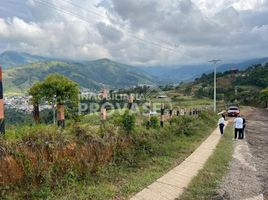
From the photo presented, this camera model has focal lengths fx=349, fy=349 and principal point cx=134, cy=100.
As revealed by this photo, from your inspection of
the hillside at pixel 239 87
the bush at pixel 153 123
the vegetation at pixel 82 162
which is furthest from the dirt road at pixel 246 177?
the hillside at pixel 239 87

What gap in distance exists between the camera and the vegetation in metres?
6.57

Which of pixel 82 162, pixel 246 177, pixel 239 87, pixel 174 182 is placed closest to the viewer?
pixel 82 162

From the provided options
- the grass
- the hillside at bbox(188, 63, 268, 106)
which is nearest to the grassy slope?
the grass

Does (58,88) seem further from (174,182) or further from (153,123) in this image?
(174,182)

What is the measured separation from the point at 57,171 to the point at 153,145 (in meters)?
5.27

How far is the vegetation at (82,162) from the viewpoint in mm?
6566

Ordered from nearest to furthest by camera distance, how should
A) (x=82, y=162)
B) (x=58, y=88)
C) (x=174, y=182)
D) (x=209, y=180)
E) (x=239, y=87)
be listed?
(x=82, y=162) → (x=174, y=182) → (x=209, y=180) → (x=58, y=88) → (x=239, y=87)

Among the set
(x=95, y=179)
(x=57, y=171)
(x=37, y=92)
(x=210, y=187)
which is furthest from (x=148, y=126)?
(x=37, y=92)

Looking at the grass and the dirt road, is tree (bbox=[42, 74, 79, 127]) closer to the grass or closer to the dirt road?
the dirt road

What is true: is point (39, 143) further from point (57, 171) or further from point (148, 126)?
point (148, 126)

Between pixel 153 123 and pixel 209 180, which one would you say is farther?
pixel 153 123

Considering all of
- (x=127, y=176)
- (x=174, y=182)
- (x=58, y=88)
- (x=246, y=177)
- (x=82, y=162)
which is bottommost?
(x=246, y=177)

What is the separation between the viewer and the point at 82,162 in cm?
786

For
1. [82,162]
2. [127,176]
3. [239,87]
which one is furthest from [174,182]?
[239,87]
